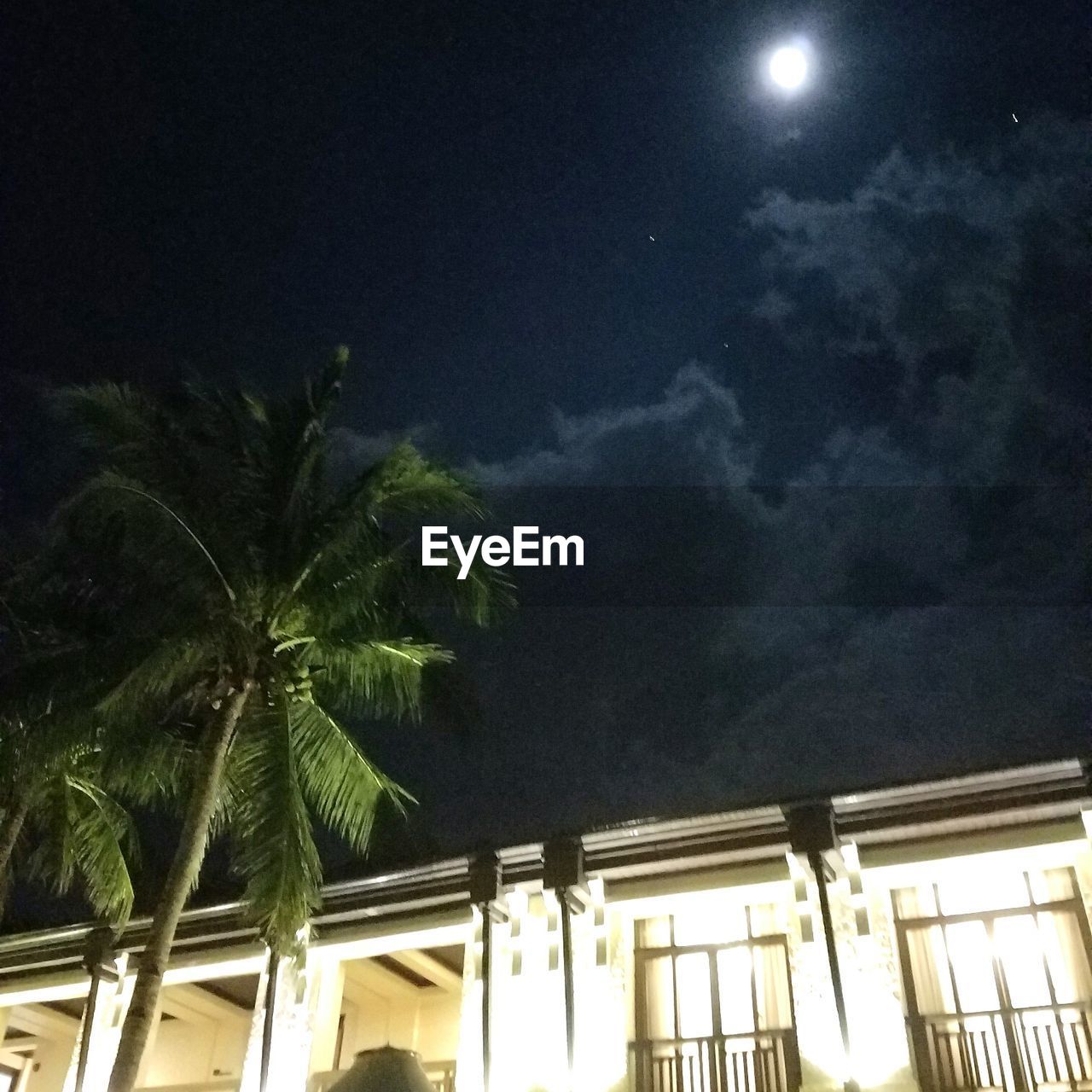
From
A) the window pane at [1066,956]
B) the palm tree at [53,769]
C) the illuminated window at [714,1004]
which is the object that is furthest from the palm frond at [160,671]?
the window pane at [1066,956]

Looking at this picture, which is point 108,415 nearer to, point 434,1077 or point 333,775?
point 333,775

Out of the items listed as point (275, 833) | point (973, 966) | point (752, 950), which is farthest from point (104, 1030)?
point (973, 966)

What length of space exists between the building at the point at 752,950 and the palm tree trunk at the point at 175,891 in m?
2.86

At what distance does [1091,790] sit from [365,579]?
275 inches

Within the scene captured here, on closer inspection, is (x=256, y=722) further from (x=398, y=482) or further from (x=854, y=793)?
(x=854, y=793)

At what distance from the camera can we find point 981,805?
11.0m

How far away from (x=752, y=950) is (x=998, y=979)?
2.30 metres

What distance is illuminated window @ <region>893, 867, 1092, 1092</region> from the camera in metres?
10.2

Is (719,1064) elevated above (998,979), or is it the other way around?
(998,979)

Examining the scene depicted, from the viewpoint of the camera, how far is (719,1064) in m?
11.3

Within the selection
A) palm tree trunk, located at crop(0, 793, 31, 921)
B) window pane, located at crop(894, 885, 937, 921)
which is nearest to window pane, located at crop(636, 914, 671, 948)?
window pane, located at crop(894, 885, 937, 921)

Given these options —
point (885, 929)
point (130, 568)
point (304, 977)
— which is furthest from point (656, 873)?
point (130, 568)

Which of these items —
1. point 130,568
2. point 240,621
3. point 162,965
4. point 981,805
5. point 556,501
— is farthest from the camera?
point 556,501

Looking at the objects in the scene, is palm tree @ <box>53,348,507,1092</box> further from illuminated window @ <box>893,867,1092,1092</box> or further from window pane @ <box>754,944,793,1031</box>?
illuminated window @ <box>893,867,1092,1092</box>
